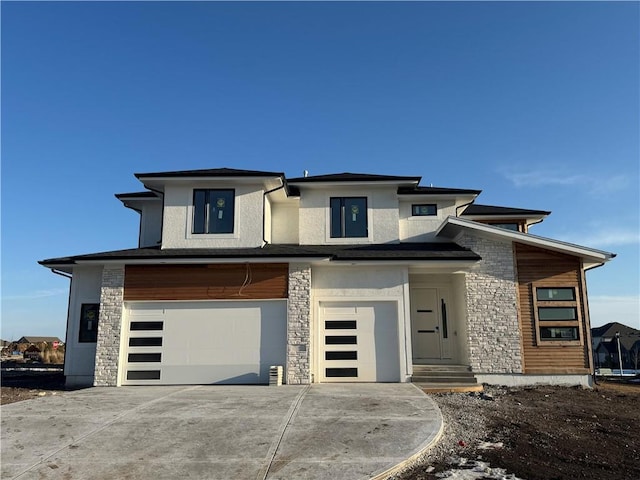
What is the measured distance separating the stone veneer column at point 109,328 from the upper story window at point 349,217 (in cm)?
643

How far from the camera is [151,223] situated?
53.8 feet

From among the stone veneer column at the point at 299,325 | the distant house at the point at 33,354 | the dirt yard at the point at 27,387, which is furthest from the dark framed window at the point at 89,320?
the distant house at the point at 33,354

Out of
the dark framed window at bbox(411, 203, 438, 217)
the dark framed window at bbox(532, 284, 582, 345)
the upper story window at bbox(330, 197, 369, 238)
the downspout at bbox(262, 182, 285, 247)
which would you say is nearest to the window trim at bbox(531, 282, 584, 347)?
the dark framed window at bbox(532, 284, 582, 345)

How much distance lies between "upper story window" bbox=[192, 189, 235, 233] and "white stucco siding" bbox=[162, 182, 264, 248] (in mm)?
130

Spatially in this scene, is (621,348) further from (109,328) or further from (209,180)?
(109,328)

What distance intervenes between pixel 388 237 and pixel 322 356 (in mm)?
4312

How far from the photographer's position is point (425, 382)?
39.5 feet

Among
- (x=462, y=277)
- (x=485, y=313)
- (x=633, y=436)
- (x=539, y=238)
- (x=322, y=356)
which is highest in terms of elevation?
(x=539, y=238)

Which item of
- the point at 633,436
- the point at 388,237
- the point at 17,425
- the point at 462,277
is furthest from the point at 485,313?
the point at 17,425

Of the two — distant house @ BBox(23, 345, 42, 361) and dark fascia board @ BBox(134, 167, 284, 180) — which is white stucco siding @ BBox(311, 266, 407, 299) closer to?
dark fascia board @ BBox(134, 167, 284, 180)

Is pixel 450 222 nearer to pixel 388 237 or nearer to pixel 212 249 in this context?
pixel 388 237

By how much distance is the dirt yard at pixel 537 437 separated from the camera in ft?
18.6

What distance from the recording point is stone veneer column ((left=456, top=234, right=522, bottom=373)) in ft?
41.1

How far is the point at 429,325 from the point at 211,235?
7130mm
